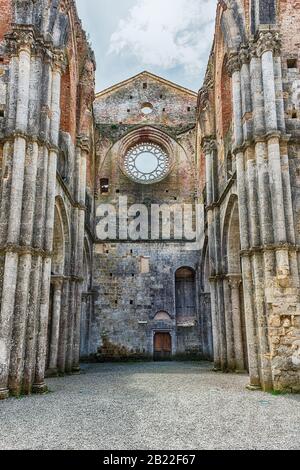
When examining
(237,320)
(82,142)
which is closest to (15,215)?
(82,142)

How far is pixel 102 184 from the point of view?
2356 cm

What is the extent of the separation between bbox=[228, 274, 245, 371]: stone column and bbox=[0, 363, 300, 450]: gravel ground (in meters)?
3.70

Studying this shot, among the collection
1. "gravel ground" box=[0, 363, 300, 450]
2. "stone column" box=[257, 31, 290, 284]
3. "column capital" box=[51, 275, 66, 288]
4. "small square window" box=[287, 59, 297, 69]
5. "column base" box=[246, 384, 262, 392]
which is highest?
"small square window" box=[287, 59, 297, 69]

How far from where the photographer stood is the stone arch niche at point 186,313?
2131cm

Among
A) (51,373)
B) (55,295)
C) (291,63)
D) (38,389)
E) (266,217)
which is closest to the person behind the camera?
(38,389)

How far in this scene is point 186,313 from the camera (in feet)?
72.5

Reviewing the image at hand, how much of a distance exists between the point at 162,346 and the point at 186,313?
2170mm

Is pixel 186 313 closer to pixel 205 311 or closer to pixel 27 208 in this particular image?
pixel 205 311

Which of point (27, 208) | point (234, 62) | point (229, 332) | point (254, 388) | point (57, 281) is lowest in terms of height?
point (254, 388)

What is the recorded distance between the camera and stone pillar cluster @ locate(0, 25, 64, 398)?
Result: 30.2ft

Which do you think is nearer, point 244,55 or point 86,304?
point 244,55

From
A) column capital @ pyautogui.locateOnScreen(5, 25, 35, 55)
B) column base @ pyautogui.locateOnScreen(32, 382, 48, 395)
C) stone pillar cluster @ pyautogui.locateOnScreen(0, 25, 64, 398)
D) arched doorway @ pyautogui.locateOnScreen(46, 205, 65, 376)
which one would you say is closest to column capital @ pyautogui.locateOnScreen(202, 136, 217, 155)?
arched doorway @ pyautogui.locateOnScreen(46, 205, 65, 376)

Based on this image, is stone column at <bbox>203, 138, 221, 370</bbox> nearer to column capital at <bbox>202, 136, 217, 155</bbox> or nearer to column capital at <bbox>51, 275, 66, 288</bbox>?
column capital at <bbox>202, 136, 217, 155</bbox>

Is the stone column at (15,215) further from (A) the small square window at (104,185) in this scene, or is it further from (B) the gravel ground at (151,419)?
(A) the small square window at (104,185)
